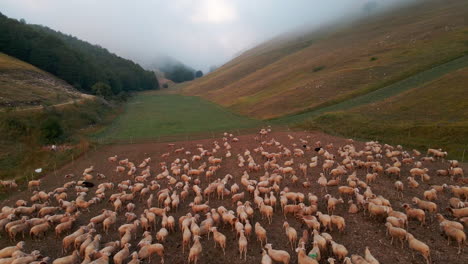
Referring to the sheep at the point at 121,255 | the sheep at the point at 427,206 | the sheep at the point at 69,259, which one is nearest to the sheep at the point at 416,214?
the sheep at the point at 427,206

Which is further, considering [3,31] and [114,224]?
[3,31]

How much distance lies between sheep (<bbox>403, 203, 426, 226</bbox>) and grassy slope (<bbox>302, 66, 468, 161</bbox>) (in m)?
15.2

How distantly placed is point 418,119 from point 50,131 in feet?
161

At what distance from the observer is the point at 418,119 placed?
116ft

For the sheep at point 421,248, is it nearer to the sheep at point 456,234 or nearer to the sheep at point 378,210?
the sheep at point 456,234

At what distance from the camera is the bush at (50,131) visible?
33656 mm

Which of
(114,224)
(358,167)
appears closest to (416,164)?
(358,167)

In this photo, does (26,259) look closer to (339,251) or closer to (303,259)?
(303,259)

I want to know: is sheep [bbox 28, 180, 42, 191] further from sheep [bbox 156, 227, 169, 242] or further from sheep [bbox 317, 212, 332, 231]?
sheep [bbox 317, 212, 332, 231]

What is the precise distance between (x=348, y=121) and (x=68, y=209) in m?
35.9

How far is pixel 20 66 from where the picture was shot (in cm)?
7206

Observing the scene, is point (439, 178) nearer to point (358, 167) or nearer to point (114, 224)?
point (358, 167)

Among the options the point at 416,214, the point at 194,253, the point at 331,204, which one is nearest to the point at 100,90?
the point at 194,253

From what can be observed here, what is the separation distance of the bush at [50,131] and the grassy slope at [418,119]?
35503mm
